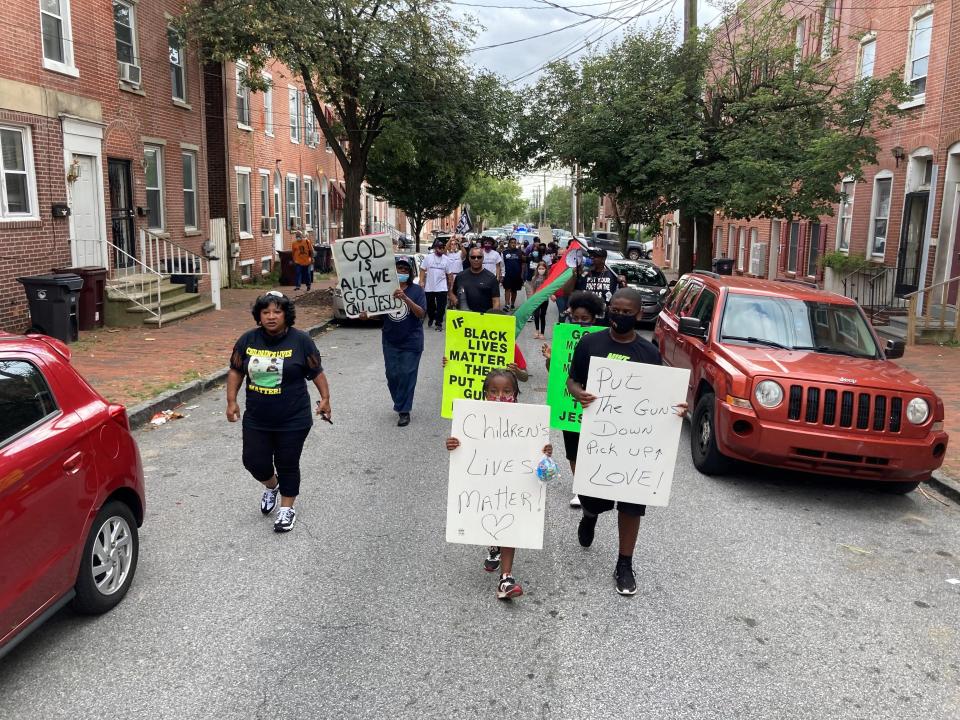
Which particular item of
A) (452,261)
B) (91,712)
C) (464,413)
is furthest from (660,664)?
(452,261)

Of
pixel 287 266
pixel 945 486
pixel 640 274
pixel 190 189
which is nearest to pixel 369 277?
pixel 945 486

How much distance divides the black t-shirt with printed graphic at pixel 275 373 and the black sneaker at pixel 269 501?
0.66 meters

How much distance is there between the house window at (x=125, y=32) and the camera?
1614 cm

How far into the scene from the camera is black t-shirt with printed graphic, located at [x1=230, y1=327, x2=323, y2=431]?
16.1ft

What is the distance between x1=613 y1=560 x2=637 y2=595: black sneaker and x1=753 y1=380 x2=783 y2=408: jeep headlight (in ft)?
7.30

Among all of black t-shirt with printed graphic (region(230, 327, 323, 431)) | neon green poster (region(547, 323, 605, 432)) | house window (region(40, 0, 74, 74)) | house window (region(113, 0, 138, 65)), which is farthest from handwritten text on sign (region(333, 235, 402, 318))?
house window (region(113, 0, 138, 65))

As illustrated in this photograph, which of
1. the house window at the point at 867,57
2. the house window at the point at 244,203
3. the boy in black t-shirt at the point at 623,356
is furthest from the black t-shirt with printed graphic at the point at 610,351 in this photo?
the house window at the point at 244,203

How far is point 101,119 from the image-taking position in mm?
15039

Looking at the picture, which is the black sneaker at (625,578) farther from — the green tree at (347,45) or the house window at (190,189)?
the house window at (190,189)

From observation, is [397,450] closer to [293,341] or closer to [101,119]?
[293,341]

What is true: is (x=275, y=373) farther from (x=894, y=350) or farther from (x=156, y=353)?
(x=156, y=353)

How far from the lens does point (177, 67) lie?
19.1 m

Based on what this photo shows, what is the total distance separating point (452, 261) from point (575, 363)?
1120cm

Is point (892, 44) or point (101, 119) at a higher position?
point (892, 44)
